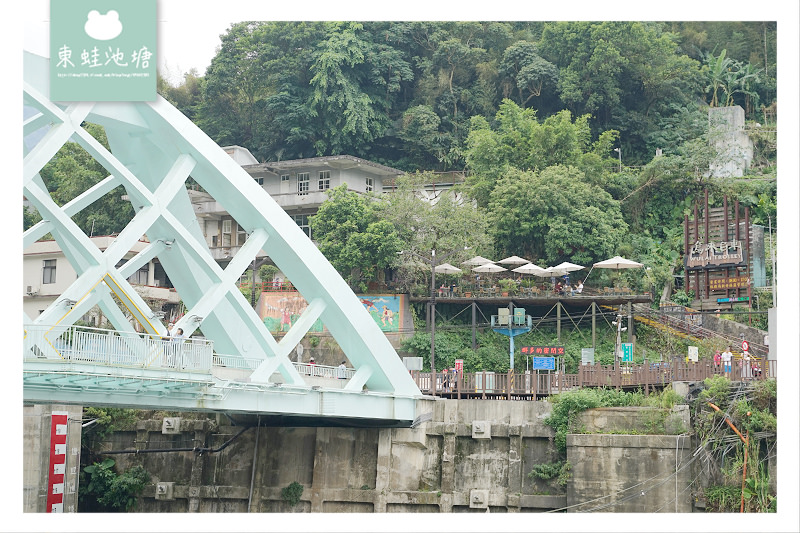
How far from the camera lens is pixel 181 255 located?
21.5 m

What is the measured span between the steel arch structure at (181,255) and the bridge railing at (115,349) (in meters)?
0.12

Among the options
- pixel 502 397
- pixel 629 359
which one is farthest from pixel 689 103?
pixel 502 397

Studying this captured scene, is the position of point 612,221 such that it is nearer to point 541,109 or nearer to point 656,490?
point 541,109

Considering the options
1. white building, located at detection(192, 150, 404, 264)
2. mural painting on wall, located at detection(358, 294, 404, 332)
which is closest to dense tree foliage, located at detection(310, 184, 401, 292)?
mural painting on wall, located at detection(358, 294, 404, 332)

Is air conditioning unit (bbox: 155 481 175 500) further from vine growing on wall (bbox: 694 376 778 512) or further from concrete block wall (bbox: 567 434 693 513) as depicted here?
vine growing on wall (bbox: 694 376 778 512)

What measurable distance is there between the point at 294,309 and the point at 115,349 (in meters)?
17.4

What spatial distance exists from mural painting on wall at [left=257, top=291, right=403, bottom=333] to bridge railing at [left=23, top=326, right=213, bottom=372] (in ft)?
A: 51.4

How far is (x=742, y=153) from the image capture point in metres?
41.9

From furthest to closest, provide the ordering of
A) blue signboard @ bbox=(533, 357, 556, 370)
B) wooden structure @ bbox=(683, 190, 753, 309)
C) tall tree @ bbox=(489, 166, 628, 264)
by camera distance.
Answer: tall tree @ bbox=(489, 166, 628, 264) < wooden structure @ bbox=(683, 190, 753, 309) < blue signboard @ bbox=(533, 357, 556, 370)

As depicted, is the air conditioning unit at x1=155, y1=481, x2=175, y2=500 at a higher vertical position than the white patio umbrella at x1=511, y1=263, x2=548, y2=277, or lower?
lower

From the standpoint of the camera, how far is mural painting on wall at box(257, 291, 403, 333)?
3384cm

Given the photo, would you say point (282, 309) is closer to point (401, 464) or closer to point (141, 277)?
point (141, 277)

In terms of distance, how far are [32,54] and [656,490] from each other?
13.9 metres

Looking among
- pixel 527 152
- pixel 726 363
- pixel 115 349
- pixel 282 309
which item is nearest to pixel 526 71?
pixel 527 152
